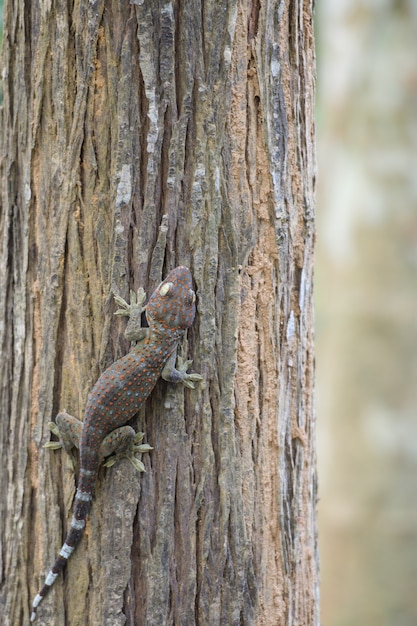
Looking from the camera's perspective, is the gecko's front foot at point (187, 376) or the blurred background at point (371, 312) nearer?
the gecko's front foot at point (187, 376)

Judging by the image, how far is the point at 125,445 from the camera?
2.60m

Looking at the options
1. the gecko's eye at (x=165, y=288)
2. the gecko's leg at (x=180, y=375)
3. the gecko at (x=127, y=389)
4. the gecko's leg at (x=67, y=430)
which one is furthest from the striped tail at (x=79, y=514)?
the gecko's eye at (x=165, y=288)

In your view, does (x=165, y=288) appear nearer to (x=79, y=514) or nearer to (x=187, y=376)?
(x=187, y=376)

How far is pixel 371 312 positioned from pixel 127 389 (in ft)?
13.3

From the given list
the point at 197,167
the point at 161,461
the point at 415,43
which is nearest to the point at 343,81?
the point at 415,43

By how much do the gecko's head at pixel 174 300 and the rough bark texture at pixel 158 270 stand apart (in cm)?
5

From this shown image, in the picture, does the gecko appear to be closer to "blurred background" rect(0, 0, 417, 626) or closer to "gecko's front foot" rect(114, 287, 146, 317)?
"gecko's front foot" rect(114, 287, 146, 317)

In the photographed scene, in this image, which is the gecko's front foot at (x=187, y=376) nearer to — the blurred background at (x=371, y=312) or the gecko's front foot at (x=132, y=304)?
the gecko's front foot at (x=132, y=304)

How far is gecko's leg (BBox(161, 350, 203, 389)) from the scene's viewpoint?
2.57 m

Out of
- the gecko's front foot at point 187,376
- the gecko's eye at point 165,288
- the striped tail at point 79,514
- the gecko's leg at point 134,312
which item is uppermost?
the gecko's eye at point 165,288

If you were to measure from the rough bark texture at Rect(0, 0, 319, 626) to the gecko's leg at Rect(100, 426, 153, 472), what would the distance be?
37 mm

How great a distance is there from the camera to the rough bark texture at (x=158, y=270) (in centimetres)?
253

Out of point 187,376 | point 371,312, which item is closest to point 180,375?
point 187,376

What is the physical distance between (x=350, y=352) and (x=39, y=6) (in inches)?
174
